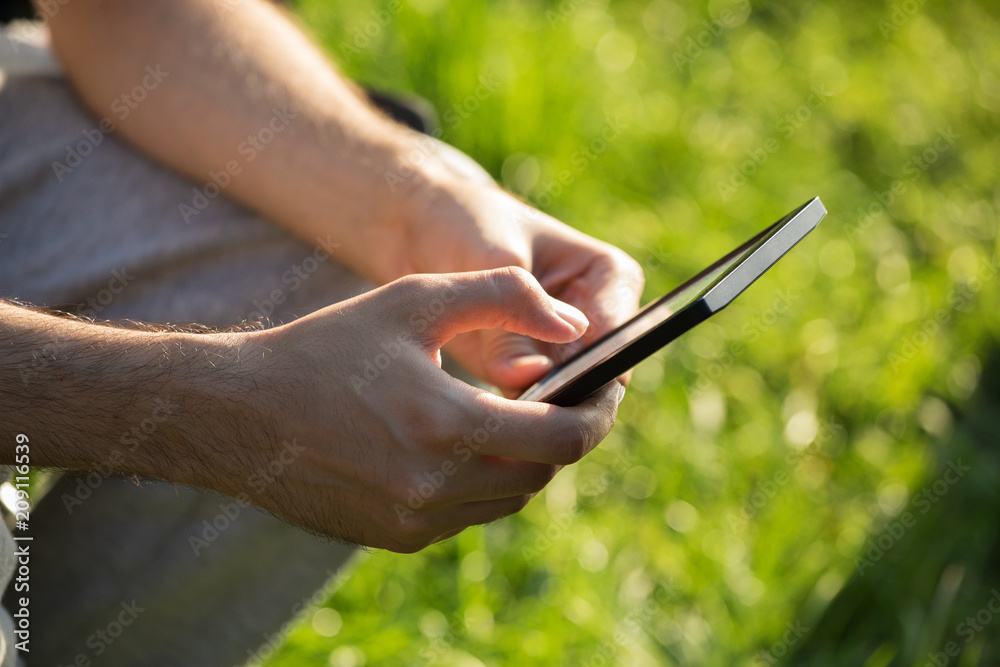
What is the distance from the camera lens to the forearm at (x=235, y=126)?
52.7 inches

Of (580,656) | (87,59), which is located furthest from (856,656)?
(87,59)

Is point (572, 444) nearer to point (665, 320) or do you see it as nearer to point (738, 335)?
point (665, 320)

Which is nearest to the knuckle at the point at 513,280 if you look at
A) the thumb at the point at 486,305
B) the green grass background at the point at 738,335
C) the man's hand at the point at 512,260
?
the thumb at the point at 486,305

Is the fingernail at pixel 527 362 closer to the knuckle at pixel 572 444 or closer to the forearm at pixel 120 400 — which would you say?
the knuckle at pixel 572 444

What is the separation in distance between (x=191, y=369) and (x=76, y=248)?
500mm

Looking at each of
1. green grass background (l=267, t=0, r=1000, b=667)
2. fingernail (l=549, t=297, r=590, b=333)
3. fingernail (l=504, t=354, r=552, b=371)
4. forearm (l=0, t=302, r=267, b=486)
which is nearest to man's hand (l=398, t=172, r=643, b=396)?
fingernail (l=504, t=354, r=552, b=371)

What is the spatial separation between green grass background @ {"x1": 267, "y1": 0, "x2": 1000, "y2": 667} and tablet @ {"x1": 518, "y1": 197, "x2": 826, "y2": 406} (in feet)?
2.51

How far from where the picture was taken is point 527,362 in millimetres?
1180

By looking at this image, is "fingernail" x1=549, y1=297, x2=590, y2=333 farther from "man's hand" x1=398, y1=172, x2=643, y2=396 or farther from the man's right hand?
"man's hand" x1=398, y1=172, x2=643, y2=396

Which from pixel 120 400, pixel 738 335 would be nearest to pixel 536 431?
pixel 120 400

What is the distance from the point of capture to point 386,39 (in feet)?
8.93

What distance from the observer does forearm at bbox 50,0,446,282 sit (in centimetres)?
134

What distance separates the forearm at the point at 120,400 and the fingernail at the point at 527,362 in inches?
16.6

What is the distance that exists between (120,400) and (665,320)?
67 cm
